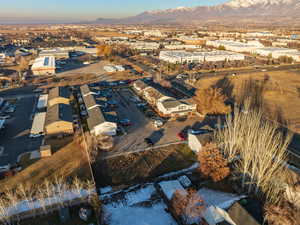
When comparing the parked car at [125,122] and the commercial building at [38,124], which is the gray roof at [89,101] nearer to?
the parked car at [125,122]

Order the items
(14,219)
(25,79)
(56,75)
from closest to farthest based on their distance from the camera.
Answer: (14,219) → (25,79) → (56,75)

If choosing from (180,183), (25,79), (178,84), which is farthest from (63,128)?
(25,79)

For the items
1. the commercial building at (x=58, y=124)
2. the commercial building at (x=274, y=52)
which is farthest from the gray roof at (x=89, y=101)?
the commercial building at (x=274, y=52)

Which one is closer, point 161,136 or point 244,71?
point 161,136

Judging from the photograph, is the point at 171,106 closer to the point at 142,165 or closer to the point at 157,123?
the point at 157,123

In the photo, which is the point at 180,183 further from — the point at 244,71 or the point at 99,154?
the point at 244,71

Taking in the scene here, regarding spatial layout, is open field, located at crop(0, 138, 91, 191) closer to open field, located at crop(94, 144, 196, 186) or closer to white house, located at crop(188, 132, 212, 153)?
open field, located at crop(94, 144, 196, 186)

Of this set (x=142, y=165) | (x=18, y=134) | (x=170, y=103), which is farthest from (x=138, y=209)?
(x=18, y=134)

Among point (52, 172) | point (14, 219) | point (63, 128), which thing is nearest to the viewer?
point (14, 219)
